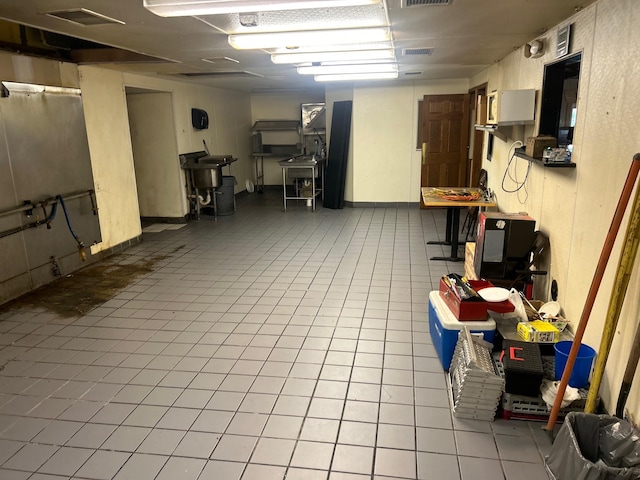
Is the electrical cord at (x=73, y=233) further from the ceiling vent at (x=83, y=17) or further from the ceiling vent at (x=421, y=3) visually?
the ceiling vent at (x=421, y=3)

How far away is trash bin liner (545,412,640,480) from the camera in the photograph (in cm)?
186

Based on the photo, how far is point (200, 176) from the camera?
7.90 meters

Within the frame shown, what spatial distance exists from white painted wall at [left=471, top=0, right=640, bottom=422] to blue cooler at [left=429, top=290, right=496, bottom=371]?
0.57 meters

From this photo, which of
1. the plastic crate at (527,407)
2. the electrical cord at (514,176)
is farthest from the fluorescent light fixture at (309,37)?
the plastic crate at (527,407)

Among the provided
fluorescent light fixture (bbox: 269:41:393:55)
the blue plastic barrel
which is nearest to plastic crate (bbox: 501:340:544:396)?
the blue plastic barrel

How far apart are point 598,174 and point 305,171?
6.95 metres

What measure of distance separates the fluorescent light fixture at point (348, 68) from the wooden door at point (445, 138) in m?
2.13

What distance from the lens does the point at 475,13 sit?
3.19 metres

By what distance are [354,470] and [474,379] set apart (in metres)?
0.84

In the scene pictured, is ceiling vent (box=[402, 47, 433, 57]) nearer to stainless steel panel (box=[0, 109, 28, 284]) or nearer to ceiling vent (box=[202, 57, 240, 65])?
ceiling vent (box=[202, 57, 240, 65])

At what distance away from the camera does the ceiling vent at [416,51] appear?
4.71 meters

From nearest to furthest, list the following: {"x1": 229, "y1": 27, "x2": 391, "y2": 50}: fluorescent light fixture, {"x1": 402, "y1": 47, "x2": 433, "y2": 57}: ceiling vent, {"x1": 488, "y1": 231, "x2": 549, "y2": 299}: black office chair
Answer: {"x1": 229, "y1": 27, "x2": 391, "y2": 50}: fluorescent light fixture < {"x1": 488, "y1": 231, "x2": 549, "y2": 299}: black office chair < {"x1": 402, "y1": 47, "x2": 433, "y2": 57}: ceiling vent

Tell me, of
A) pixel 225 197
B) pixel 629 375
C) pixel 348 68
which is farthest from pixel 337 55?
pixel 225 197

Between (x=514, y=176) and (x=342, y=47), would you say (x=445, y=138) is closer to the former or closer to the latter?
(x=514, y=176)
